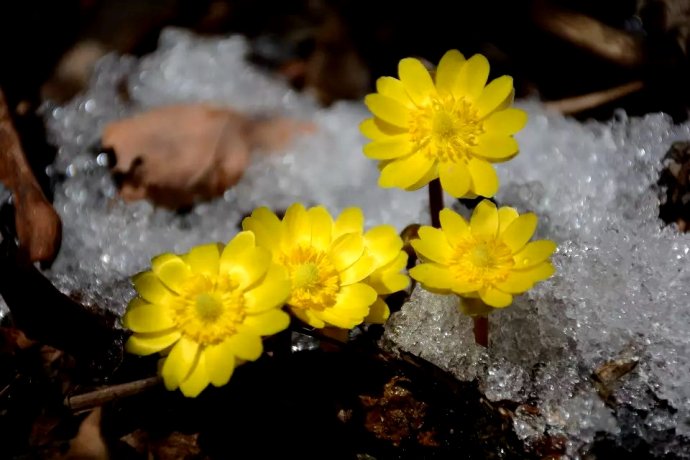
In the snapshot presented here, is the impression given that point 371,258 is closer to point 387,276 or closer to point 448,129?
point 387,276

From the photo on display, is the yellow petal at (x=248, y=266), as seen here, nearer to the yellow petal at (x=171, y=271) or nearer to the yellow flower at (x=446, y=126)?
the yellow petal at (x=171, y=271)

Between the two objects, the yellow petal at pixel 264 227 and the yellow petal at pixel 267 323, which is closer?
the yellow petal at pixel 267 323

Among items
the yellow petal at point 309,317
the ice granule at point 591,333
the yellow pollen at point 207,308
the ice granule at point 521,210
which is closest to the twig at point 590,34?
the ice granule at point 521,210

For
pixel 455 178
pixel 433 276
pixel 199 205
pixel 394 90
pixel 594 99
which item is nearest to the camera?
pixel 433 276

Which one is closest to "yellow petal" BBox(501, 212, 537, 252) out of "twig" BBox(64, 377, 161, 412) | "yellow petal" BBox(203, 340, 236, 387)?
"yellow petal" BBox(203, 340, 236, 387)

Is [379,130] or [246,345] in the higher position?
[379,130]

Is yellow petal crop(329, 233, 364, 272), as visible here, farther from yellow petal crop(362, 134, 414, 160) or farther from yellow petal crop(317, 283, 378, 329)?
yellow petal crop(362, 134, 414, 160)

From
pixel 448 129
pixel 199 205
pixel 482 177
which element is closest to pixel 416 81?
pixel 448 129
